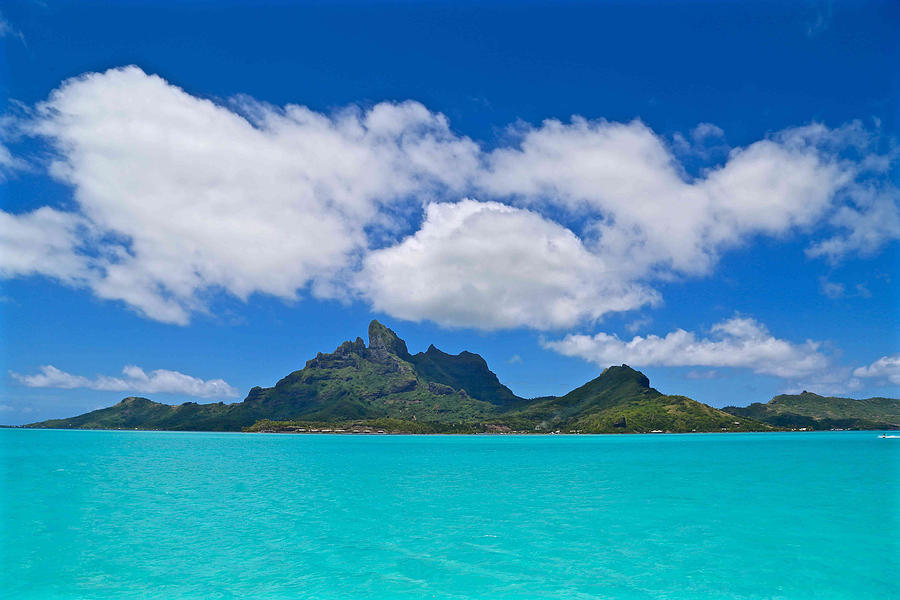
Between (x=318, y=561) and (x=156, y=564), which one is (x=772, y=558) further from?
(x=156, y=564)

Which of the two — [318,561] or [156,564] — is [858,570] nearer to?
[318,561]

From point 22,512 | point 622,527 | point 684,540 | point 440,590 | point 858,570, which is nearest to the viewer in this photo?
point 440,590

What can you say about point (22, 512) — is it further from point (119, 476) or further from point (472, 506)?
point (472, 506)

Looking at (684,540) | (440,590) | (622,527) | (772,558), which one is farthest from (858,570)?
(440,590)

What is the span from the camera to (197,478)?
9038cm

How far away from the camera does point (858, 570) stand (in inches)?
1403

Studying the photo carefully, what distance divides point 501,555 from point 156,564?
26169 mm

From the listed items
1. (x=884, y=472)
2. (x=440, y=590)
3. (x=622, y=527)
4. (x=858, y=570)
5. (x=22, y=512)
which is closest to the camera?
(x=440, y=590)

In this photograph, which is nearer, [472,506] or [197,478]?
[472,506]

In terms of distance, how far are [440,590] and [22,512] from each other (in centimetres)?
5778

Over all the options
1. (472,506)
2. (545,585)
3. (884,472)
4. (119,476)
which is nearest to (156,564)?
(545,585)

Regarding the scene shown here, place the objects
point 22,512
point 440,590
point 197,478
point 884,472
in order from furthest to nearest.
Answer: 1. point 884,472
2. point 197,478
3. point 22,512
4. point 440,590

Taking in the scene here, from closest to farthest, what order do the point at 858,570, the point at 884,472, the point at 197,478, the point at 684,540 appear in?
the point at 858,570
the point at 684,540
the point at 197,478
the point at 884,472

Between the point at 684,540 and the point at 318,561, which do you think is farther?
the point at 684,540
